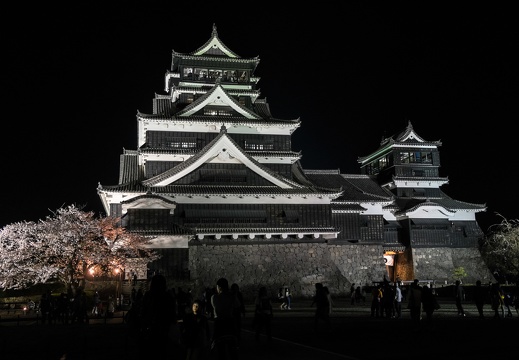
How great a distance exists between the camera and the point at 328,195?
36.4 meters

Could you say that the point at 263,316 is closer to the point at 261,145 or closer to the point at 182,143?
the point at 182,143

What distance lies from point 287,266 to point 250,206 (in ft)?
16.5

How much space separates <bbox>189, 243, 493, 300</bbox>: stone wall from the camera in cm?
3319

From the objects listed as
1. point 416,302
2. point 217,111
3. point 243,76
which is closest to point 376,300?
point 416,302

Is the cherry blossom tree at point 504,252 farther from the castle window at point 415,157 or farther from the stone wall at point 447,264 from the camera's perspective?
the castle window at point 415,157

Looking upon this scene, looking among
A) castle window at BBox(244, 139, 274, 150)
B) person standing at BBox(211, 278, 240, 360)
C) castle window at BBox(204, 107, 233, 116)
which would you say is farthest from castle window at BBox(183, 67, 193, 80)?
person standing at BBox(211, 278, 240, 360)

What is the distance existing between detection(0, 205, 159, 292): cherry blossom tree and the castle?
4.64 feet

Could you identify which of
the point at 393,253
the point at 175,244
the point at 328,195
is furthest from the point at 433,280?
the point at 175,244

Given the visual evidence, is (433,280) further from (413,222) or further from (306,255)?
(306,255)

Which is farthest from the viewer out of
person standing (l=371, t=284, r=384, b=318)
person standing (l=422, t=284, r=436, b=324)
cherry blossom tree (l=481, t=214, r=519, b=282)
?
cherry blossom tree (l=481, t=214, r=519, b=282)

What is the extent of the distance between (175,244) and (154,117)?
1046cm

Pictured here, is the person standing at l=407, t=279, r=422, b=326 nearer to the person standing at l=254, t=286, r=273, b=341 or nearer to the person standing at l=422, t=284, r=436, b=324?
the person standing at l=422, t=284, r=436, b=324

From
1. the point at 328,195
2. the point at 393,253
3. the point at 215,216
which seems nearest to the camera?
the point at 215,216

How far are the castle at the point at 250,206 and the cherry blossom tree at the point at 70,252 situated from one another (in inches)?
55.7
